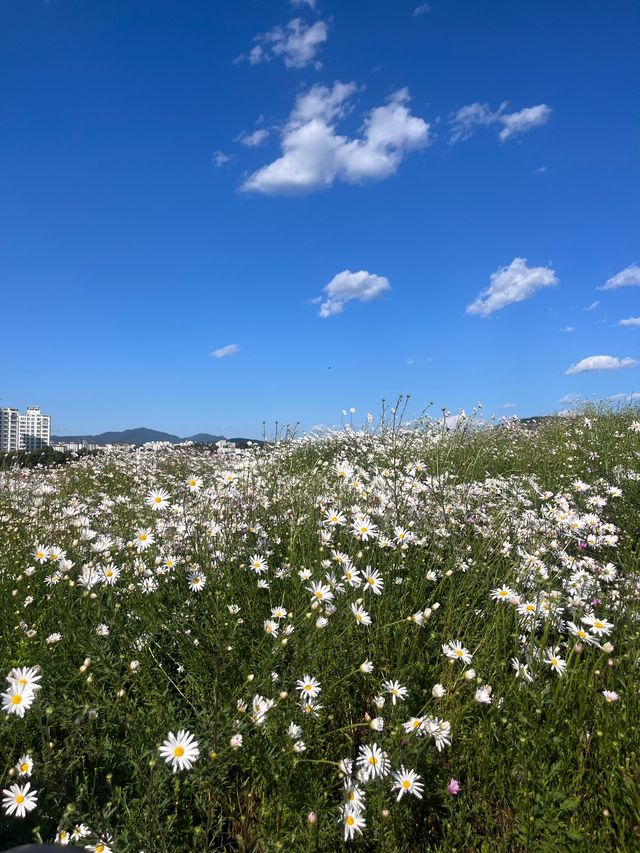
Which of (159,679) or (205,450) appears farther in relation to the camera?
(205,450)

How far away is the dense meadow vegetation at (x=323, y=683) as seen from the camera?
1867mm

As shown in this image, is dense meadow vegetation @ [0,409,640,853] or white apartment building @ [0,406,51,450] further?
white apartment building @ [0,406,51,450]

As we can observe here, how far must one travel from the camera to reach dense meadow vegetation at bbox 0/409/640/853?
1.87 meters

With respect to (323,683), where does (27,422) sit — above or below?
above

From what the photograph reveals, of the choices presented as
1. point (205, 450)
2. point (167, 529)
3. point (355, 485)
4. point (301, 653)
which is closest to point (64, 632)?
point (167, 529)

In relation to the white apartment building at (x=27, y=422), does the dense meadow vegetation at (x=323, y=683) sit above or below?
below

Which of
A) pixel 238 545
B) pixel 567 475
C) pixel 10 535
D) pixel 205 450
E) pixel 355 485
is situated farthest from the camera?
pixel 205 450

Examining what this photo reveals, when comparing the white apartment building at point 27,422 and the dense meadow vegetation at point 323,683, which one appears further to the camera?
the white apartment building at point 27,422

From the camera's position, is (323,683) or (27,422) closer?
(323,683)

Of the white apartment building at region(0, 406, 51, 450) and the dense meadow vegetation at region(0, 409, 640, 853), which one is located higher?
the white apartment building at region(0, 406, 51, 450)

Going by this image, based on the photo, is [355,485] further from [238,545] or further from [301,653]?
[301,653]

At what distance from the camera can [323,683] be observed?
2439 mm

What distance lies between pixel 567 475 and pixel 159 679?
5.14 metres

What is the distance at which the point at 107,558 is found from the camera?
3.41 meters
